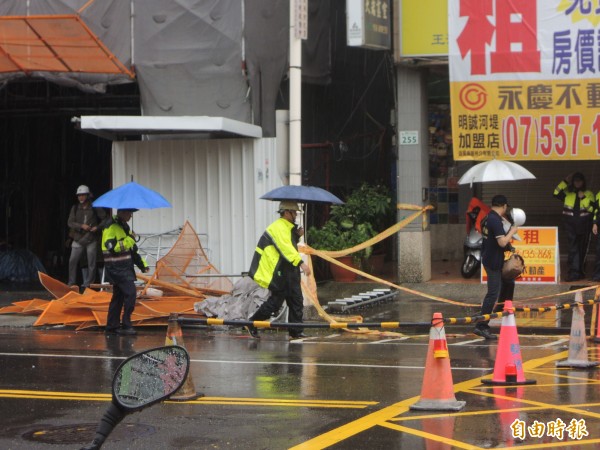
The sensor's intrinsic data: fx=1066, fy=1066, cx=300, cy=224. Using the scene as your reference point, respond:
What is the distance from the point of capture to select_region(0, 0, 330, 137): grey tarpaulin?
1766 cm

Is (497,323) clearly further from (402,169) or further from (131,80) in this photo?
(131,80)

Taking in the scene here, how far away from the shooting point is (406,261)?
1864cm

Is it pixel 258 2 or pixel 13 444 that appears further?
pixel 258 2

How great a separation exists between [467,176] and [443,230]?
573 cm

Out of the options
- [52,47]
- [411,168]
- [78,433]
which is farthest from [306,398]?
[411,168]

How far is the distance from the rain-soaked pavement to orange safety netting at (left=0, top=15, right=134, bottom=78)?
192 inches

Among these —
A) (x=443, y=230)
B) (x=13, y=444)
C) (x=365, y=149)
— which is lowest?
(x=13, y=444)

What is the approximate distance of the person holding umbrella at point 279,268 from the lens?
1371 centimetres

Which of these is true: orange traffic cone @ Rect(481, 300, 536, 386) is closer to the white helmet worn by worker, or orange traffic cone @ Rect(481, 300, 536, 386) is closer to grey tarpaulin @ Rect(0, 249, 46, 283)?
the white helmet worn by worker

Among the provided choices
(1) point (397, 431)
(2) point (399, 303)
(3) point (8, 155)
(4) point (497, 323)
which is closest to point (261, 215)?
(2) point (399, 303)

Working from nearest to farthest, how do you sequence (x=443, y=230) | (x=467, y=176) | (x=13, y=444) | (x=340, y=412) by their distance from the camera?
(x=13, y=444)
(x=340, y=412)
(x=467, y=176)
(x=443, y=230)

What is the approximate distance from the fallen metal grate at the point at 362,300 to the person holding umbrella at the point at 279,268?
2.32 meters

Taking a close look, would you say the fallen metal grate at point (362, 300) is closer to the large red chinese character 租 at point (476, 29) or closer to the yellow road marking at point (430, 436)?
the large red chinese character 租 at point (476, 29)

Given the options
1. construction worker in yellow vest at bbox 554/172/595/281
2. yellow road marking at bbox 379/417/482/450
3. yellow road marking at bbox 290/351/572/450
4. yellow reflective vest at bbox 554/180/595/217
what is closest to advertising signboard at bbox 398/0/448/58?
yellow reflective vest at bbox 554/180/595/217
